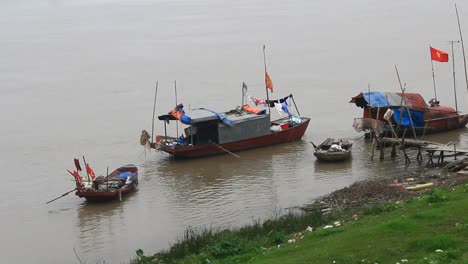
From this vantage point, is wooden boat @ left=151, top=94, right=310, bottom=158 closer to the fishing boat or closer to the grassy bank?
the fishing boat

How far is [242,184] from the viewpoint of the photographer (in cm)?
2389

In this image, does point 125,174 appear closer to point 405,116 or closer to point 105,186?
point 105,186

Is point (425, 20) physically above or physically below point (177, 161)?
above

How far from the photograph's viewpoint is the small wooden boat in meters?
25.1

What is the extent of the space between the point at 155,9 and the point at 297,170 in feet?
255

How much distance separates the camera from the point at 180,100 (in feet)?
126

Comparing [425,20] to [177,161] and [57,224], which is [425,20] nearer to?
[177,161]

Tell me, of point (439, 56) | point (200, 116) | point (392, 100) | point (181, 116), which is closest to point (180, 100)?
point (200, 116)

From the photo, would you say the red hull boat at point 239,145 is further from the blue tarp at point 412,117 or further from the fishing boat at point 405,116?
the blue tarp at point 412,117

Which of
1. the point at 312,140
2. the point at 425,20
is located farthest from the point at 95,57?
the point at 312,140

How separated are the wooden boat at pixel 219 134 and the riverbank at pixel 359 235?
871cm

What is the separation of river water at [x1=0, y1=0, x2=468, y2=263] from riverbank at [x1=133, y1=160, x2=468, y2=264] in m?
3.21

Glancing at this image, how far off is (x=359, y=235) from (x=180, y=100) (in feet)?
89.5

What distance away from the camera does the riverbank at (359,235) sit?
1064cm
